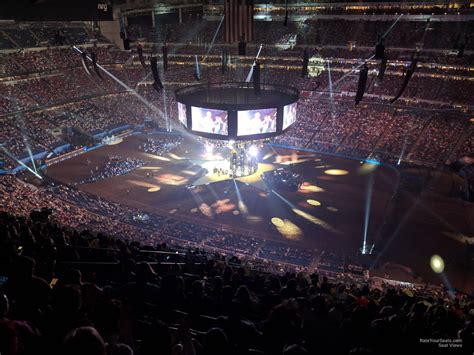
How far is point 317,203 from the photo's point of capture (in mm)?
28953

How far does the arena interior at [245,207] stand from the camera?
17.8 feet

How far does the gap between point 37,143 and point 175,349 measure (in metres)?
40.2

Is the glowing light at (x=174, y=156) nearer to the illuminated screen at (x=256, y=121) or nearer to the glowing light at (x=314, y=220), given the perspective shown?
the illuminated screen at (x=256, y=121)

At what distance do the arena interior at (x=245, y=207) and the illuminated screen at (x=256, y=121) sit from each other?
0.41ft

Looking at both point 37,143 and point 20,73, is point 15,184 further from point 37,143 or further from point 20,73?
point 20,73

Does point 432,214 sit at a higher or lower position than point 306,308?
lower

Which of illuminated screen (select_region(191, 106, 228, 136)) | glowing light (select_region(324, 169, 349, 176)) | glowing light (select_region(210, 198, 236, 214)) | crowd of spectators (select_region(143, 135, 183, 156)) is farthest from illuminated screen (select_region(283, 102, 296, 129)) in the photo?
crowd of spectators (select_region(143, 135, 183, 156))

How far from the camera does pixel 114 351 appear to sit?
11.4 feet

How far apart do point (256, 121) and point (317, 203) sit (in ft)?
26.6

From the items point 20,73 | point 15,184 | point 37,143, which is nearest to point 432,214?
point 15,184

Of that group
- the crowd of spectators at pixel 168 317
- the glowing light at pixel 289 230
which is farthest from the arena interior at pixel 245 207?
the glowing light at pixel 289 230

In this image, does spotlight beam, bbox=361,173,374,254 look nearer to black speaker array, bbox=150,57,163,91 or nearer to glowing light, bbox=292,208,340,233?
glowing light, bbox=292,208,340,233

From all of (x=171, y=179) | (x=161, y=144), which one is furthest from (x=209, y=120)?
(x=161, y=144)

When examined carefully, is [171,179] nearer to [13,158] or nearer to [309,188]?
[309,188]
